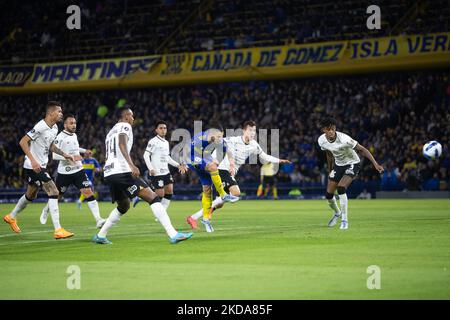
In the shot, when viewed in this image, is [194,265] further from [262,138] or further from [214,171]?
[262,138]

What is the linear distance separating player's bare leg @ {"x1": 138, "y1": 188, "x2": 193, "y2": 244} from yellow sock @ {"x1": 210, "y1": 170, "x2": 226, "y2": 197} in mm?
4311

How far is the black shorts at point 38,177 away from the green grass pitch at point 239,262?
129 centimetres

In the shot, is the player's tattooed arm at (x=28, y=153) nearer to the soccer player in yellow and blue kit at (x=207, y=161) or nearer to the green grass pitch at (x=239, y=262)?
the green grass pitch at (x=239, y=262)

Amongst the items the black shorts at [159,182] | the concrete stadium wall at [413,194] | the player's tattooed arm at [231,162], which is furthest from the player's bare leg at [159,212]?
the concrete stadium wall at [413,194]

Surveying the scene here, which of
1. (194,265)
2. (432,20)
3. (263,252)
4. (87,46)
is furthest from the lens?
(87,46)

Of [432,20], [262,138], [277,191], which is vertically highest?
[432,20]

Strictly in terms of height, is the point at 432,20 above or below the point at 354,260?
above

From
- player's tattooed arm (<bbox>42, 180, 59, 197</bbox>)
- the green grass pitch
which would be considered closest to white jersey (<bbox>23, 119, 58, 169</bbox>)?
player's tattooed arm (<bbox>42, 180, 59, 197</bbox>)

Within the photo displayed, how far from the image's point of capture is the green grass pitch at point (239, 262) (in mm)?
9984

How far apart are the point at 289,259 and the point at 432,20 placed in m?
31.4

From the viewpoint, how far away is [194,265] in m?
12.6

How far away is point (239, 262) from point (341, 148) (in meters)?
8.19

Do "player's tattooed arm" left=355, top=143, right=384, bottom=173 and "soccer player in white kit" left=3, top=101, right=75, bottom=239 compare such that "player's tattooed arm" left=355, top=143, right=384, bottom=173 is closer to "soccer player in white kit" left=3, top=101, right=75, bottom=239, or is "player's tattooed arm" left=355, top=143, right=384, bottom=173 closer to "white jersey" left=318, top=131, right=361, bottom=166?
"white jersey" left=318, top=131, right=361, bottom=166
